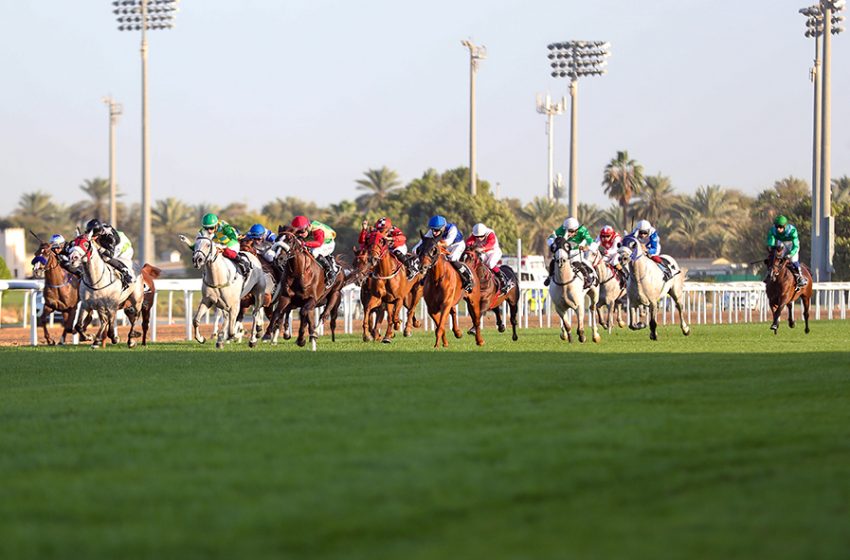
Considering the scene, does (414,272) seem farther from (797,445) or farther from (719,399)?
(797,445)

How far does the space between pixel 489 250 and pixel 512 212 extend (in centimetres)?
6252

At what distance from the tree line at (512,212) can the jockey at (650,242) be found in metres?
42.2

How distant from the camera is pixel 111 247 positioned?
20.5 m

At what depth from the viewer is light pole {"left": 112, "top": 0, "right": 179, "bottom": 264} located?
41.4 m

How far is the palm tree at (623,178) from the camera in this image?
3140 inches

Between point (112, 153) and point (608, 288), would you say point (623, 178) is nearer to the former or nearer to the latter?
point (112, 153)

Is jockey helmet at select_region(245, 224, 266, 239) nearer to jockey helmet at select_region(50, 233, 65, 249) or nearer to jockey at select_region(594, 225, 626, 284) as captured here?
jockey helmet at select_region(50, 233, 65, 249)

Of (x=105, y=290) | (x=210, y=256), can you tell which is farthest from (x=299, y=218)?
(x=105, y=290)

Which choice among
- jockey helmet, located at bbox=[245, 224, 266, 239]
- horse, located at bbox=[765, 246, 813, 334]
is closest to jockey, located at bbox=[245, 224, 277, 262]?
jockey helmet, located at bbox=[245, 224, 266, 239]

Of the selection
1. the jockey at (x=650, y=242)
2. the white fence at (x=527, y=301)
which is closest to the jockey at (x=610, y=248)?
the jockey at (x=650, y=242)

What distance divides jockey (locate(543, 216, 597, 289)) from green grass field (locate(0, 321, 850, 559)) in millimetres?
8765

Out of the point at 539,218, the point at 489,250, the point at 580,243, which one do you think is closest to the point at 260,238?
the point at 489,250

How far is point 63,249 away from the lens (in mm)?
20062

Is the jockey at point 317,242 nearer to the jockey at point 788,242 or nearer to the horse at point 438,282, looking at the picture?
the horse at point 438,282
